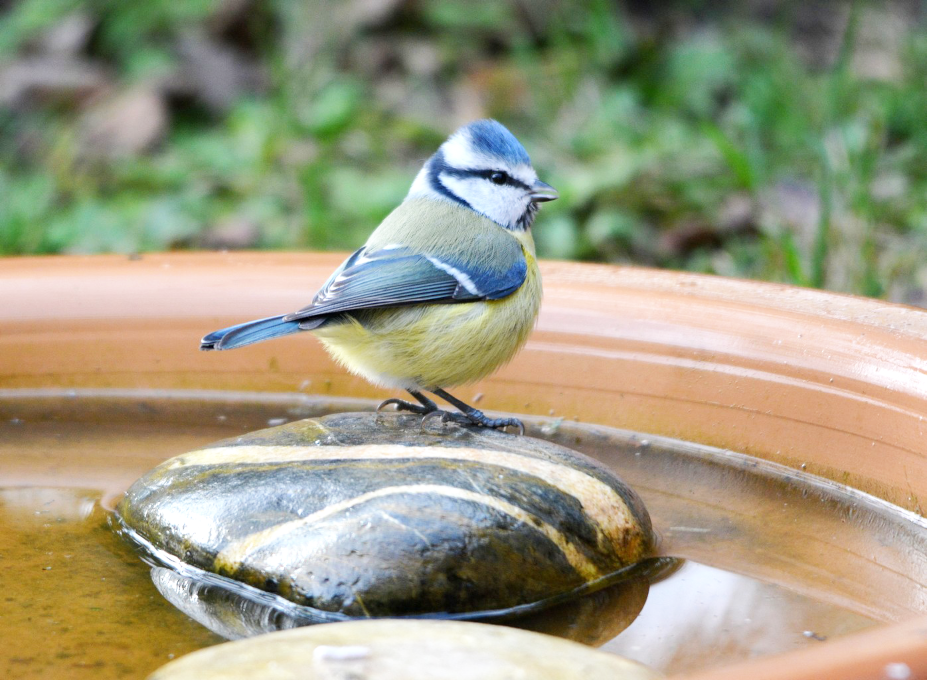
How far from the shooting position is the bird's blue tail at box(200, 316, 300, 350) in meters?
2.07

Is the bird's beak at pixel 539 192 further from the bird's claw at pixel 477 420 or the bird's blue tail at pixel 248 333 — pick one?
the bird's blue tail at pixel 248 333

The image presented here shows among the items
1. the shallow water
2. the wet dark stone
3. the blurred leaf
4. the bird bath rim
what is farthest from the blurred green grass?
the wet dark stone

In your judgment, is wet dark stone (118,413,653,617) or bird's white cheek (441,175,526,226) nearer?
wet dark stone (118,413,653,617)

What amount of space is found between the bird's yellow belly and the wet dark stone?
0.23 m

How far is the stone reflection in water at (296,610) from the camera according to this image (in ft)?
5.64

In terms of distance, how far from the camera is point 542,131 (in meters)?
4.92

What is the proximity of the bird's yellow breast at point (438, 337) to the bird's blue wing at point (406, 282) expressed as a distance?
0.03m

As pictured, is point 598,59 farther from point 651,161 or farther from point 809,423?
point 809,423

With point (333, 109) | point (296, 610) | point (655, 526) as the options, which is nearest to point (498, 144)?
point (655, 526)

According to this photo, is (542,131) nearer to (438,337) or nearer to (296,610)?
(438,337)

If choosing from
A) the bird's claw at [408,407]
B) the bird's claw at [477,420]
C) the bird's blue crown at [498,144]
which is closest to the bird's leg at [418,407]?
the bird's claw at [408,407]

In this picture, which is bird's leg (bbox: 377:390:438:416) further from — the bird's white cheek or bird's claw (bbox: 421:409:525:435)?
the bird's white cheek

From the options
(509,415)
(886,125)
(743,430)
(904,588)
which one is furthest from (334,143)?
(904,588)

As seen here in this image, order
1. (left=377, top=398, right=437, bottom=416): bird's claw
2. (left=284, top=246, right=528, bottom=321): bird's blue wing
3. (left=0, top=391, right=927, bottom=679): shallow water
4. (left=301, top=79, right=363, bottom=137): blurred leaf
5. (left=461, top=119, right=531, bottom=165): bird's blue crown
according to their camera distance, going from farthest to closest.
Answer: (left=301, top=79, right=363, bottom=137): blurred leaf
(left=461, top=119, right=531, bottom=165): bird's blue crown
(left=377, top=398, right=437, bottom=416): bird's claw
(left=284, top=246, right=528, bottom=321): bird's blue wing
(left=0, top=391, right=927, bottom=679): shallow water
